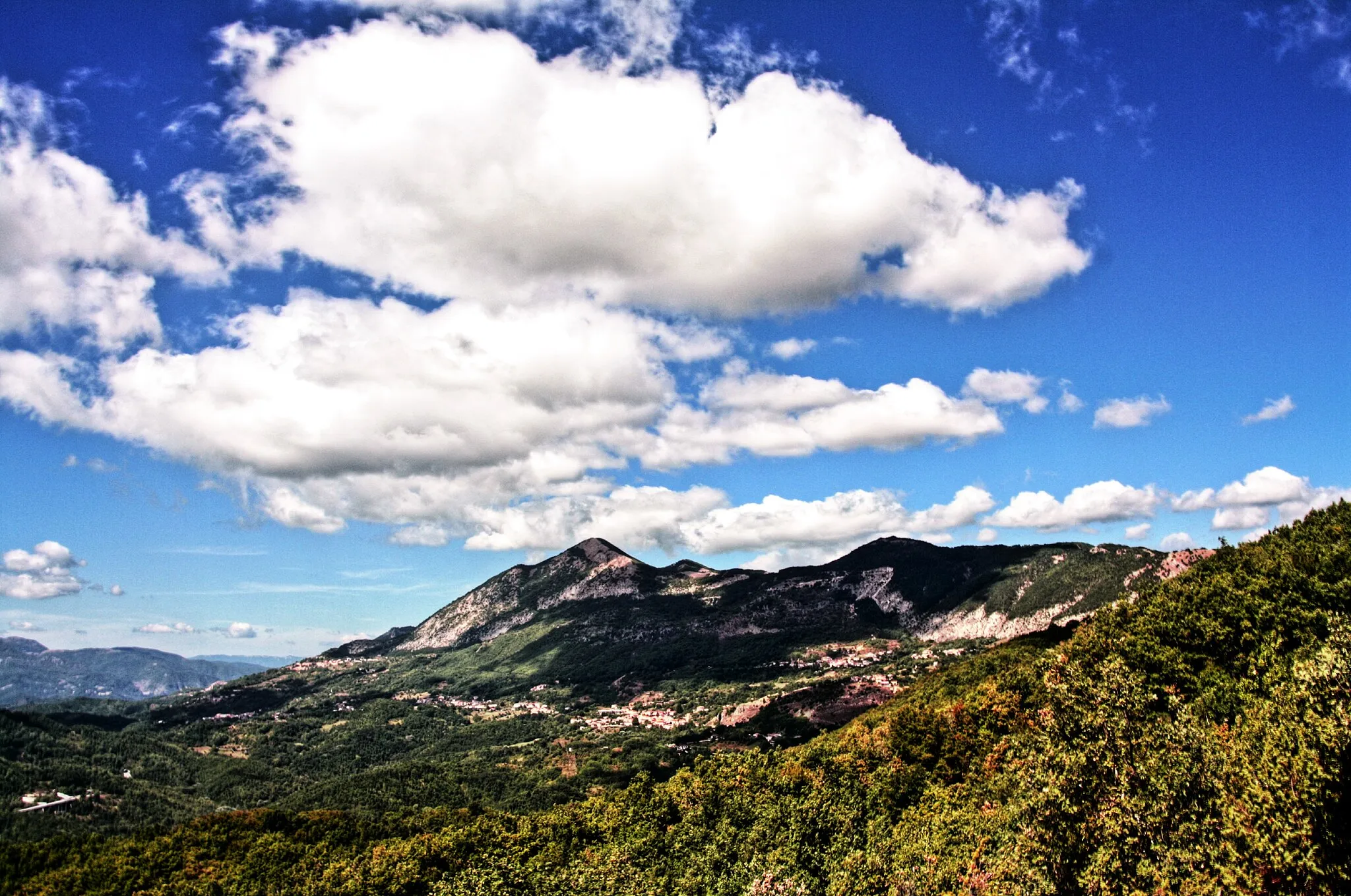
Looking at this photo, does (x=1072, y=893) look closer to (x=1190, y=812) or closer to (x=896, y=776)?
(x=1190, y=812)

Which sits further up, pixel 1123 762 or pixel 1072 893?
pixel 1123 762

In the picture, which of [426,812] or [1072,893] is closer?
[1072,893]

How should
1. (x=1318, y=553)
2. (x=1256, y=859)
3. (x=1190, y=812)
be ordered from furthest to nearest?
(x=1318, y=553), (x=1190, y=812), (x=1256, y=859)

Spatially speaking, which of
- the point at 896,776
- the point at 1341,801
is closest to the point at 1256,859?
the point at 1341,801

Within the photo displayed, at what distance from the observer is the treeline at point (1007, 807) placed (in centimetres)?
3856

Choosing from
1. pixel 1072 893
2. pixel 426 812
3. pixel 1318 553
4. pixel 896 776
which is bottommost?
pixel 426 812

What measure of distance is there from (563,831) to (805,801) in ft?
138

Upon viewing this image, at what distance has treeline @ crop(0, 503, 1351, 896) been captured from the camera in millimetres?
38562

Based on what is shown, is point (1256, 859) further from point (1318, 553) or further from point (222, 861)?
point (222, 861)

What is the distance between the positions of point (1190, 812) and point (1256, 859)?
250 inches

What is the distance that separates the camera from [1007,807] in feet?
187

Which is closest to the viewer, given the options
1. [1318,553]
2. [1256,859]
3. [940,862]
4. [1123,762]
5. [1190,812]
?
[1256,859]

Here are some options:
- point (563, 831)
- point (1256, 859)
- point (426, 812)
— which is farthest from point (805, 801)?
point (426, 812)

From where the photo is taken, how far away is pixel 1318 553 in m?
89.2
